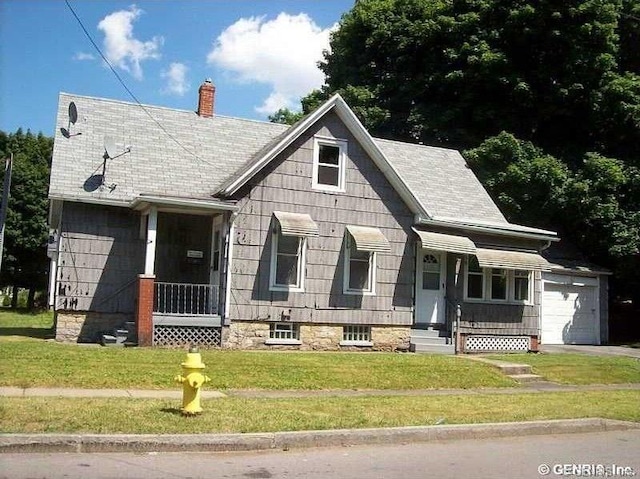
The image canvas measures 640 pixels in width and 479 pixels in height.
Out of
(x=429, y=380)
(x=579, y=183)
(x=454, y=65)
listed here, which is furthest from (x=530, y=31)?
(x=429, y=380)

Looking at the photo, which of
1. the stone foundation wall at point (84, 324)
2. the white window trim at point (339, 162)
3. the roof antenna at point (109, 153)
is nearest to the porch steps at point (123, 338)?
the stone foundation wall at point (84, 324)

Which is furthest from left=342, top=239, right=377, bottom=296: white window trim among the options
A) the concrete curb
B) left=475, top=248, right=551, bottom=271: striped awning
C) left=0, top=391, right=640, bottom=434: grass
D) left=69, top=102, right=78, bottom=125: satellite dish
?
the concrete curb

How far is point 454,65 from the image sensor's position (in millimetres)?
31094

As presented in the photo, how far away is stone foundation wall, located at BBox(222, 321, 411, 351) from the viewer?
17.3m

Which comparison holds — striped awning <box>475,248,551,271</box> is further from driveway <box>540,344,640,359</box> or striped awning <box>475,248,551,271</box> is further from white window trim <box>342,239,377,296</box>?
white window trim <box>342,239,377,296</box>

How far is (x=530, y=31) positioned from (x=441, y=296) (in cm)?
1421

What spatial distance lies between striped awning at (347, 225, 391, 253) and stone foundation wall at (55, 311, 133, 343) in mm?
5848

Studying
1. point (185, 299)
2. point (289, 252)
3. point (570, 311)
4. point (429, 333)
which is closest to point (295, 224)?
point (289, 252)

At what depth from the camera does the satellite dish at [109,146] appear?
695 inches

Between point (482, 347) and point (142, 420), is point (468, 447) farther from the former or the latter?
point (482, 347)

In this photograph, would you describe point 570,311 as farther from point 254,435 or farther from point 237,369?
point 254,435

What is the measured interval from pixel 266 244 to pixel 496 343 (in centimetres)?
740

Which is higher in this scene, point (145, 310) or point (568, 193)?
point (568, 193)

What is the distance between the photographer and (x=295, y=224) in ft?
57.2
